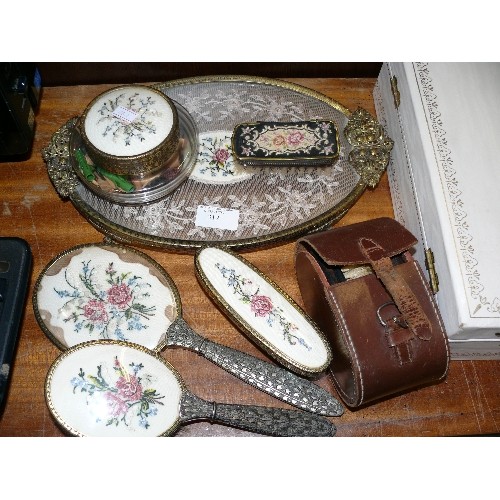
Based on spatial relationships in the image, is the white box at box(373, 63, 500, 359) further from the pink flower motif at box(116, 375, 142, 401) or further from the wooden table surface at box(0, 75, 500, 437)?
the pink flower motif at box(116, 375, 142, 401)

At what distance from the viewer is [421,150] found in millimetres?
1254

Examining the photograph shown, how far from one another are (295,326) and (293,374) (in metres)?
0.09

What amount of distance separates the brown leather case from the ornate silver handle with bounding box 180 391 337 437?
0.09 metres

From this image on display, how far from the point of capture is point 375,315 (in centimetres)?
109

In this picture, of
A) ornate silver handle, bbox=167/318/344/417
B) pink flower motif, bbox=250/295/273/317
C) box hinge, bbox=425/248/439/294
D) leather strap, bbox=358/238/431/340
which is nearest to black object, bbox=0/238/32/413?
ornate silver handle, bbox=167/318/344/417

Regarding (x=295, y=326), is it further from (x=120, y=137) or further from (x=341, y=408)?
(x=120, y=137)

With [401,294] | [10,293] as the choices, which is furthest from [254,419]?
[10,293]

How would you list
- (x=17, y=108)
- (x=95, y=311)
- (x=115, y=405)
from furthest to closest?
1. (x=17, y=108)
2. (x=95, y=311)
3. (x=115, y=405)

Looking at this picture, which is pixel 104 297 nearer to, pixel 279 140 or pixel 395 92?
pixel 279 140

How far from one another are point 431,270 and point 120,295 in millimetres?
612

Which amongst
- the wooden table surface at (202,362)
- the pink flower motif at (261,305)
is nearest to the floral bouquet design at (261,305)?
the pink flower motif at (261,305)

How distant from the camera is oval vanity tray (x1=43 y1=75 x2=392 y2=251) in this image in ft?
4.25

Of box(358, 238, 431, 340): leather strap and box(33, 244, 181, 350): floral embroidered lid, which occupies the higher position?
box(358, 238, 431, 340): leather strap

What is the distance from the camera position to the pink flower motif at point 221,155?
54.9 inches
